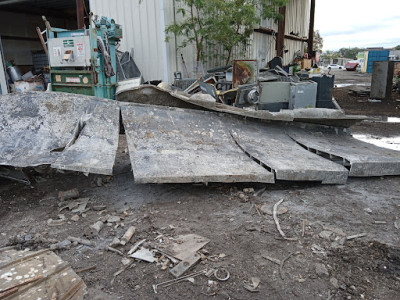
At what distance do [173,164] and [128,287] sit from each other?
54.0 inches

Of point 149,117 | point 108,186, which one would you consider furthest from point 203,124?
point 108,186

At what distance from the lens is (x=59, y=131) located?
348 centimetres

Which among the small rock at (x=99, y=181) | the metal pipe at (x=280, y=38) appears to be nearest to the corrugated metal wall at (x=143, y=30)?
the small rock at (x=99, y=181)

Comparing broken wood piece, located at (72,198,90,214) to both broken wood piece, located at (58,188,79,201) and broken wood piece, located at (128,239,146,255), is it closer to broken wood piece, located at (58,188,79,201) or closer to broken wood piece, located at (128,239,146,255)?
broken wood piece, located at (58,188,79,201)

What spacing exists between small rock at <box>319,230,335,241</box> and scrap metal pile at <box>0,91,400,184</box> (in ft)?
2.56

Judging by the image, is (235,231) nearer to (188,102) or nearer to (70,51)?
(188,102)

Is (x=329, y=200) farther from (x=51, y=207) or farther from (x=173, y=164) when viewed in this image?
(x=51, y=207)

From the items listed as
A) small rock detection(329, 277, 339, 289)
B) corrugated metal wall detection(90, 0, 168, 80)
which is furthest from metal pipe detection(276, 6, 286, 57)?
small rock detection(329, 277, 339, 289)

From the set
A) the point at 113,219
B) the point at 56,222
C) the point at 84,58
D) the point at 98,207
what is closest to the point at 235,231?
the point at 113,219

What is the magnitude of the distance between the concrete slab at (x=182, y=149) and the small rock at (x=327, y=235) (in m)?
0.77

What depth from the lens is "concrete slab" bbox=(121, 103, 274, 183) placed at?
119 inches

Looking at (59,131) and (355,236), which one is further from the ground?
(59,131)

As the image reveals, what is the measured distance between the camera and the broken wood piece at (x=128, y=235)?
2.44m

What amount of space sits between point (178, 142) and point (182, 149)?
163 millimetres
